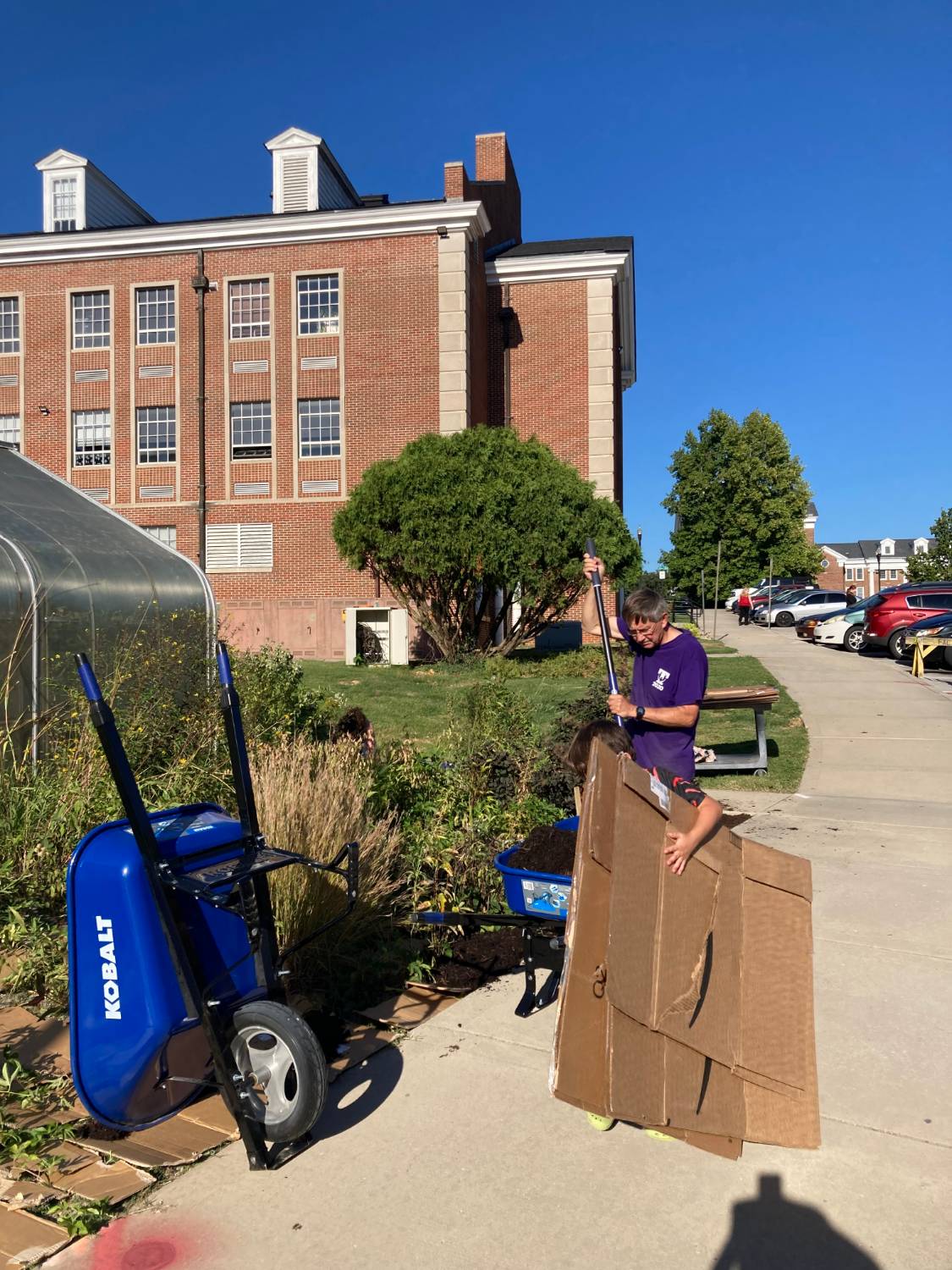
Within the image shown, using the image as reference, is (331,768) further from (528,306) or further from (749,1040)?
(528,306)

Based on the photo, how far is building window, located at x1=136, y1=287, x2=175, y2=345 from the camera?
1203 inches

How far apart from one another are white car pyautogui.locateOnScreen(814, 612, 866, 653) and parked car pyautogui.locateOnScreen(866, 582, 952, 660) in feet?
2.05

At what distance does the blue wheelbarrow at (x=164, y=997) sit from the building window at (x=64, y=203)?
116 feet

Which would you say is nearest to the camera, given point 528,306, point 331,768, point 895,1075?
point 895,1075

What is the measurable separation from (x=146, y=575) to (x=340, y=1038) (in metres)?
5.43

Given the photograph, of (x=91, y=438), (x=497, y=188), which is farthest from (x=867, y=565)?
(x=91, y=438)

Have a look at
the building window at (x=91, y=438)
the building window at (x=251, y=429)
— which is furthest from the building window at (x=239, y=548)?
the building window at (x=91, y=438)

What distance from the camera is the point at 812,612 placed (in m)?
45.3

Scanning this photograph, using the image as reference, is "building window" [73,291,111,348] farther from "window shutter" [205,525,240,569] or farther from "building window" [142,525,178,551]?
"window shutter" [205,525,240,569]

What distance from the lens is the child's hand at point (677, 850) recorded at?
3.26 m

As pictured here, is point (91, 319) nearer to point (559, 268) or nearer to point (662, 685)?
point (559, 268)

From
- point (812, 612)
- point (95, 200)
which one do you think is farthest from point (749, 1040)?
point (812, 612)

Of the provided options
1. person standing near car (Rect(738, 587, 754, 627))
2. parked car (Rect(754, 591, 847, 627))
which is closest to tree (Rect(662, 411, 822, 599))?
person standing near car (Rect(738, 587, 754, 627))

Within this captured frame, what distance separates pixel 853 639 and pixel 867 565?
340 ft
